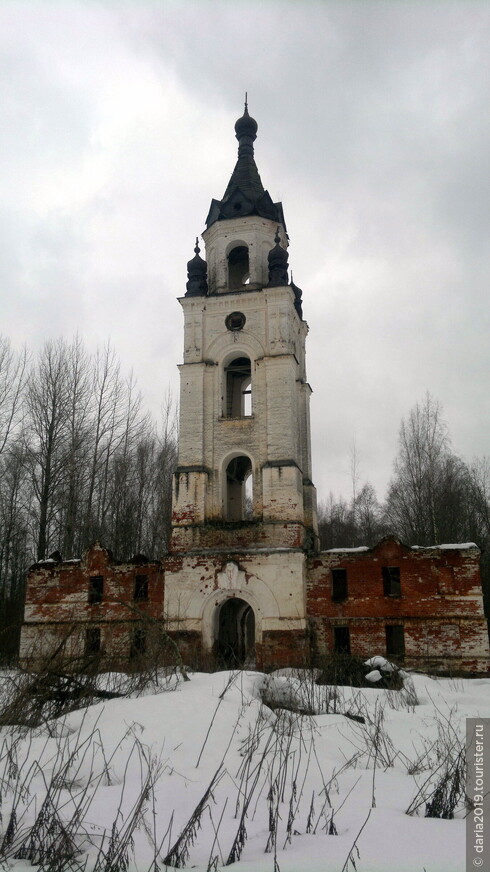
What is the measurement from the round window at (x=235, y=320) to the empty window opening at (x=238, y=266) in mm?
2016

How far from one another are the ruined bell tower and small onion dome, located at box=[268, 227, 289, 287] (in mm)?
38

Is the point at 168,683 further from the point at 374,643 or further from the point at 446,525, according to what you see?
the point at 446,525

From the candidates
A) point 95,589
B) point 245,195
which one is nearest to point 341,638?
point 95,589

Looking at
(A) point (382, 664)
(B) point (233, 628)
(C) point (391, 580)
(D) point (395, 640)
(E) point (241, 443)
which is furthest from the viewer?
(B) point (233, 628)

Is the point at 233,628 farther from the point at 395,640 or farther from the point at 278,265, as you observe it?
the point at 278,265

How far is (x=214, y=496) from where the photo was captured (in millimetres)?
20000

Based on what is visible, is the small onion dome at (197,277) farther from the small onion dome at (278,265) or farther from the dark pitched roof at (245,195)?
the small onion dome at (278,265)

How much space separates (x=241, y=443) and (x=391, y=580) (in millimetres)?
6049

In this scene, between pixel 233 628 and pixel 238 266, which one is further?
pixel 238 266

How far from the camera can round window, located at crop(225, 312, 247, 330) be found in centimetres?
2142

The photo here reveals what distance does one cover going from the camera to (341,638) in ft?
61.2

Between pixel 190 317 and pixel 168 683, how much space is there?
14.7m

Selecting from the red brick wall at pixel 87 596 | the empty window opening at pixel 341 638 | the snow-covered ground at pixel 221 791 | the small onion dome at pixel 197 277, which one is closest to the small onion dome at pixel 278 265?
the small onion dome at pixel 197 277

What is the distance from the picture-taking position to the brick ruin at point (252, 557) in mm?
18094
